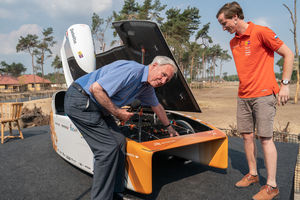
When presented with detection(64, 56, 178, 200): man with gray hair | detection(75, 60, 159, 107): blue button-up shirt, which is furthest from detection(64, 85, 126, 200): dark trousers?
detection(75, 60, 159, 107): blue button-up shirt

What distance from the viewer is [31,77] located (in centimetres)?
5462

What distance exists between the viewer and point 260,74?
2.12 m

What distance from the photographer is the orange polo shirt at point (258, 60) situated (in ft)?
6.75

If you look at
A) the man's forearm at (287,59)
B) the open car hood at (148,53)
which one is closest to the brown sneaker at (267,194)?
the man's forearm at (287,59)

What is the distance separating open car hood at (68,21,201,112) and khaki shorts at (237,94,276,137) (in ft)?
3.34

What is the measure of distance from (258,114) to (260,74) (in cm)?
40

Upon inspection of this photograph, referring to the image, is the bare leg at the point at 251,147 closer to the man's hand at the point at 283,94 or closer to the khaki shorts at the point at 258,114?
the khaki shorts at the point at 258,114

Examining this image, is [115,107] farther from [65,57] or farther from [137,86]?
[65,57]

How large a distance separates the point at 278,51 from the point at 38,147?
4256 millimetres

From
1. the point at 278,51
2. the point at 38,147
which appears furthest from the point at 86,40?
the point at 278,51

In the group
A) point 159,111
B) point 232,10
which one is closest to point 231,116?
point 159,111

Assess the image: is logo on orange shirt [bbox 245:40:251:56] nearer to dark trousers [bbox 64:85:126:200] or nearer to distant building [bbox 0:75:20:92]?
dark trousers [bbox 64:85:126:200]

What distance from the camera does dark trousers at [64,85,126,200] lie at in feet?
6.04

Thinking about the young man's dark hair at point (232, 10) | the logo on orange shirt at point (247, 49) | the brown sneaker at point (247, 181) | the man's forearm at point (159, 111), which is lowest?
the brown sneaker at point (247, 181)
